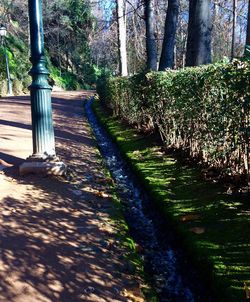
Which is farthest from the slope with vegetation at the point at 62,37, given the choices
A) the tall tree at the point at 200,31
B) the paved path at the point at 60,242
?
the paved path at the point at 60,242

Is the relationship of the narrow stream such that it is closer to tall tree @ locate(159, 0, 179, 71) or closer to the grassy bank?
the grassy bank

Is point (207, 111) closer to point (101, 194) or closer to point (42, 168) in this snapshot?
point (101, 194)

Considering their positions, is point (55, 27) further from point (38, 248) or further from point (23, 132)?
point (38, 248)

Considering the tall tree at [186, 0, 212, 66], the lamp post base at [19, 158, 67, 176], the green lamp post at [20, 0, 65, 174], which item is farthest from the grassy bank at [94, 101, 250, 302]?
the tall tree at [186, 0, 212, 66]

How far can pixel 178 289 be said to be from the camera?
351 cm

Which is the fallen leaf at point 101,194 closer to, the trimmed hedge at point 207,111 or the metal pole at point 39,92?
the metal pole at point 39,92

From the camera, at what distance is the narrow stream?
3.47 meters

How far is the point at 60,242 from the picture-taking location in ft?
13.0

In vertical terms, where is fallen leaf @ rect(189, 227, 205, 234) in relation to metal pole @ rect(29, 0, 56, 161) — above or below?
below

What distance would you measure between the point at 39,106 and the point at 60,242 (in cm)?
283

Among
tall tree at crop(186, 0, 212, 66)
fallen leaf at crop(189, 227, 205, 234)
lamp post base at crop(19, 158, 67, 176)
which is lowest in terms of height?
fallen leaf at crop(189, 227, 205, 234)

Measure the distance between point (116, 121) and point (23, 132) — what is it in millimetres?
3721

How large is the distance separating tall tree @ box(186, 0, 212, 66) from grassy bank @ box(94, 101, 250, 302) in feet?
11.3

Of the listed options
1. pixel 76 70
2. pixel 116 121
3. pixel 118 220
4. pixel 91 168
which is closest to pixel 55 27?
pixel 76 70
